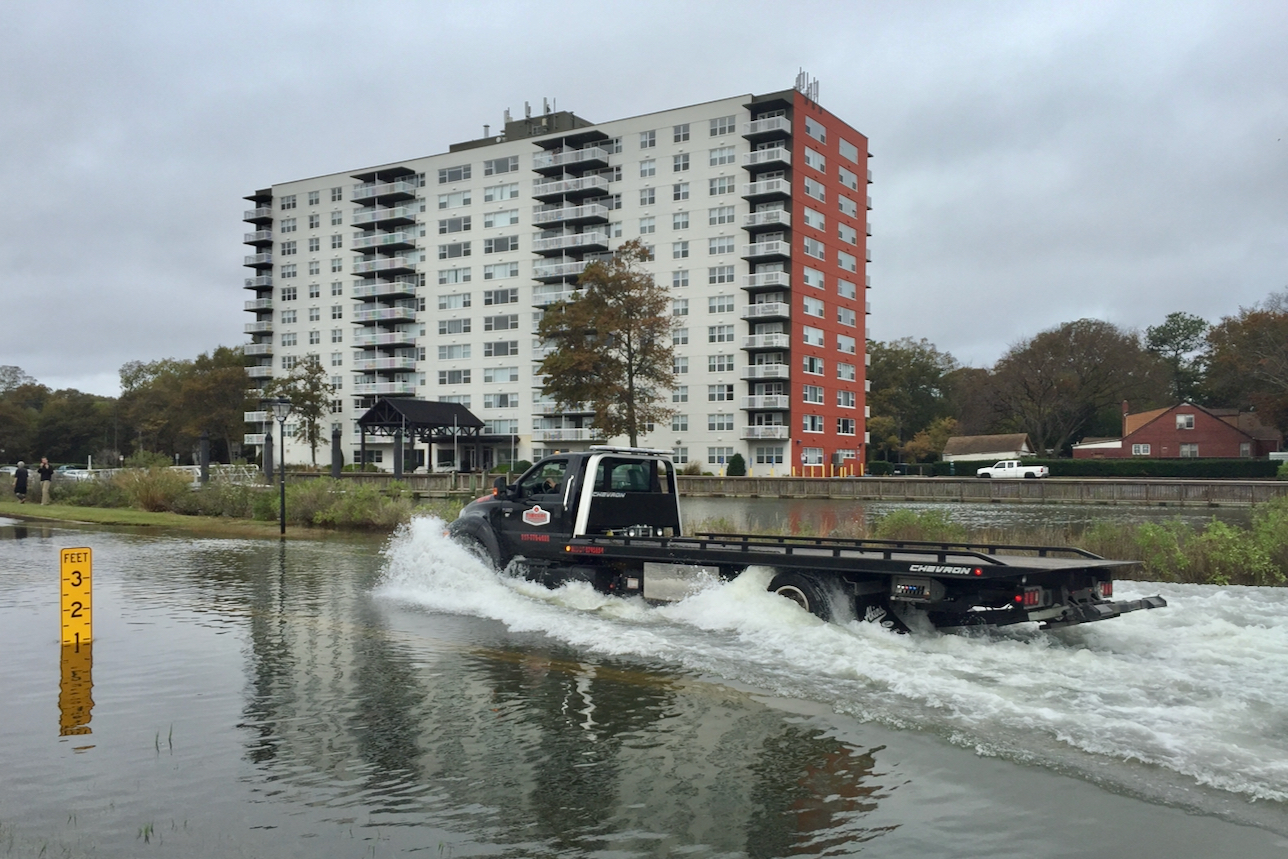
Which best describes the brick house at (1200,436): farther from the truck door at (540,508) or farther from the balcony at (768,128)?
the truck door at (540,508)

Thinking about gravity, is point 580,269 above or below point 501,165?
below

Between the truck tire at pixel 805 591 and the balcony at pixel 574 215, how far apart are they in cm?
7649

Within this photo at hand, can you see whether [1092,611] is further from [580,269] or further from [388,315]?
→ [388,315]

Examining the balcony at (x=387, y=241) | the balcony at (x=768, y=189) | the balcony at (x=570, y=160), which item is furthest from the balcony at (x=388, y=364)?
the balcony at (x=768, y=189)

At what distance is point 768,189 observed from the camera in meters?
76.2

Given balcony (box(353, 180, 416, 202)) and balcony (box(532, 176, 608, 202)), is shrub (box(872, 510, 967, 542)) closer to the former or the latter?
balcony (box(532, 176, 608, 202))

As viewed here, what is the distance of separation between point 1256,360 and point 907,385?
4189cm

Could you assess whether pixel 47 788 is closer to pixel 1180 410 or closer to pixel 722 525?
pixel 722 525

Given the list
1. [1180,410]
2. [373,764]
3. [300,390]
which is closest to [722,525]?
[373,764]

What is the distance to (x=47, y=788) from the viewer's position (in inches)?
253

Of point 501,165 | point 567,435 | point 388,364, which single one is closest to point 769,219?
point 567,435

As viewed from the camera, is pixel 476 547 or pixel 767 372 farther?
pixel 767 372

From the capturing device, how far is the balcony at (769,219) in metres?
76.6

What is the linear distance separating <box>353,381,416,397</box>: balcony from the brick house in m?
62.5
